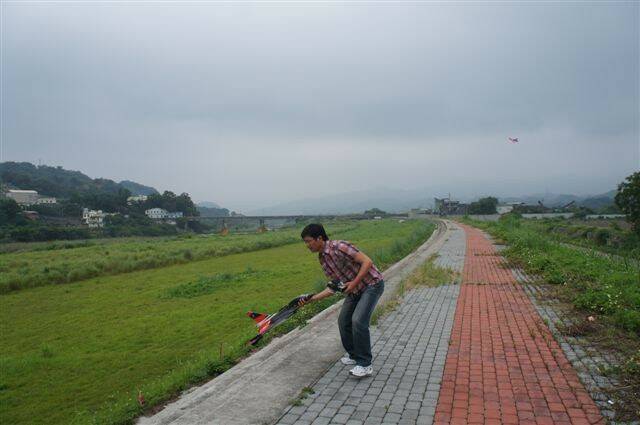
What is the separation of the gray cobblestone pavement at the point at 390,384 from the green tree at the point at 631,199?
25380mm

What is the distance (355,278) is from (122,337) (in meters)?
6.88

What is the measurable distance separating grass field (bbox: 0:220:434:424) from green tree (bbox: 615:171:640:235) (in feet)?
54.3

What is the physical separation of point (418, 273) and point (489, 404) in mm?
8321

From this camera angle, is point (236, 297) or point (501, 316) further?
point (236, 297)

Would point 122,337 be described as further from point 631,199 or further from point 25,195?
point 25,195

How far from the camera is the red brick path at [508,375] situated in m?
3.91

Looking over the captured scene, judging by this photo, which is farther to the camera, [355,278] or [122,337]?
[122,337]

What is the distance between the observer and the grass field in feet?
19.7

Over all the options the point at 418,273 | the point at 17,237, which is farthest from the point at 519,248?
the point at 17,237

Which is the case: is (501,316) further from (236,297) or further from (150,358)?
(236,297)

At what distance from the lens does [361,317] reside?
475 cm

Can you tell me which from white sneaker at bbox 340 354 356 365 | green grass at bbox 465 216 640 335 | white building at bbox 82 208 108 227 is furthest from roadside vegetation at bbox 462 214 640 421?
white building at bbox 82 208 108 227

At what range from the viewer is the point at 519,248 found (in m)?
16.1

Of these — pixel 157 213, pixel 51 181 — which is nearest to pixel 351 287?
pixel 157 213
